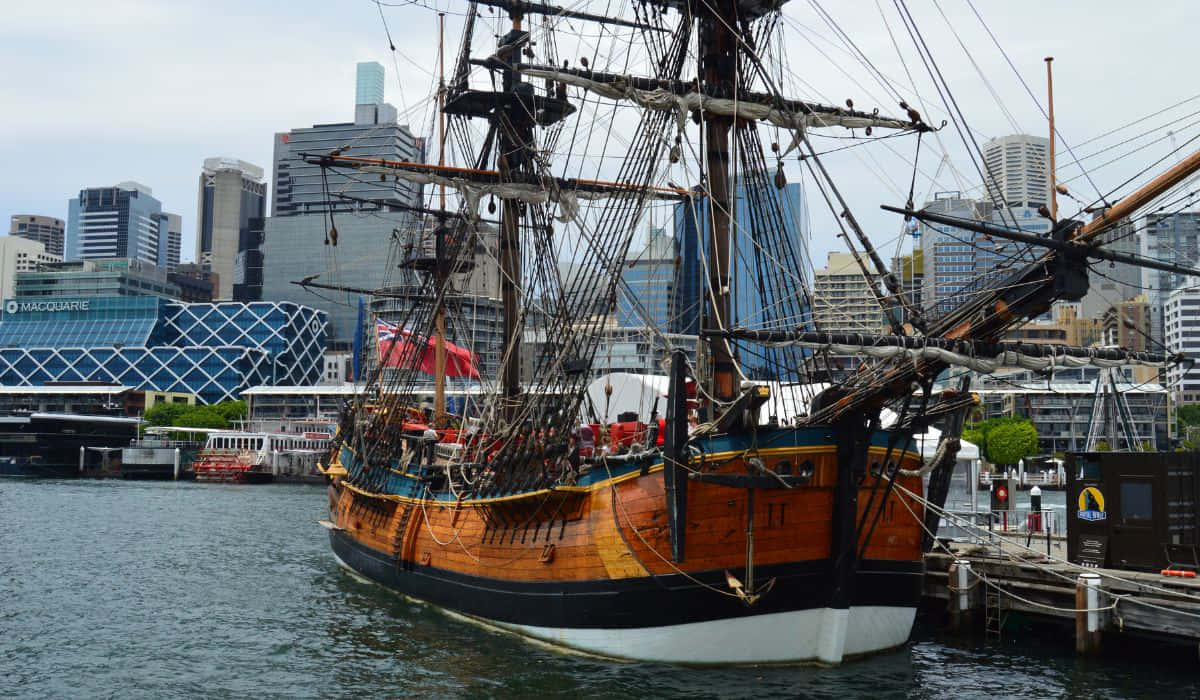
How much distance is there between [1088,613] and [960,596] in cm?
306

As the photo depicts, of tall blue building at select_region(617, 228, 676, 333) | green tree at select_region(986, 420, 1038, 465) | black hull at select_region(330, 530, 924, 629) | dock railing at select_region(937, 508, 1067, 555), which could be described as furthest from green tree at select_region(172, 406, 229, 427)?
black hull at select_region(330, 530, 924, 629)

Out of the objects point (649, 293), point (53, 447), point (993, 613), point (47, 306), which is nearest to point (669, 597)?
point (649, 293)

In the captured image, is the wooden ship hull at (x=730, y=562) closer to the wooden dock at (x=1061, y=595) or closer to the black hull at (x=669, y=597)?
the black hull at (x=669, y=597)

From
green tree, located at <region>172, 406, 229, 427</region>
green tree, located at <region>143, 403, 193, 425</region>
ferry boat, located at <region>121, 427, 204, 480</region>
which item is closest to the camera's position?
ferry boat, located at <region>121, 427, 204, 480</region>

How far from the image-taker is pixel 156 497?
64.4 metres

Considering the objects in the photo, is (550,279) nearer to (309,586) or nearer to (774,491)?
(309,586)

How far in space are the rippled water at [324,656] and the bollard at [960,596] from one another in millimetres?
458

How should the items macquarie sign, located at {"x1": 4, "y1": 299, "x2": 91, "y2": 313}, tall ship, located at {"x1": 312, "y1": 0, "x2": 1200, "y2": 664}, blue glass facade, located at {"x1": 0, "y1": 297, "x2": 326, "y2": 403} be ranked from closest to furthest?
1. tall ship, located at {"x1": 312, "y1": 0, "x2": 1200, "y2": 664}
2. blue glass facade, located at {"x1": 0, "y1": 297, "x2": 326, "y2": 403}
3. macquarie sign, located at {"x1": 4, "y1": 299, "x2": 91, "y2": 313}

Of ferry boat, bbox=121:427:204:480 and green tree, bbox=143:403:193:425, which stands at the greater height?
green tree, bbox=143:403:193:425

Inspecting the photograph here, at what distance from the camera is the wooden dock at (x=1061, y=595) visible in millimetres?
17859

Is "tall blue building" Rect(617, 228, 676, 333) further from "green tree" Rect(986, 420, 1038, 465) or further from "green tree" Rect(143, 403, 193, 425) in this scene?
"green tree" Rect(143, 403, 193, 425)

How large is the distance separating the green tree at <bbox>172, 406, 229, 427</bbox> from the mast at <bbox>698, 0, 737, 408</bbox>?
10468cm

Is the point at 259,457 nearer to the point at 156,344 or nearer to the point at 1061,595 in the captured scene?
the point at 156,344

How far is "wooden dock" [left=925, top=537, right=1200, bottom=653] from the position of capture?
703 inches
